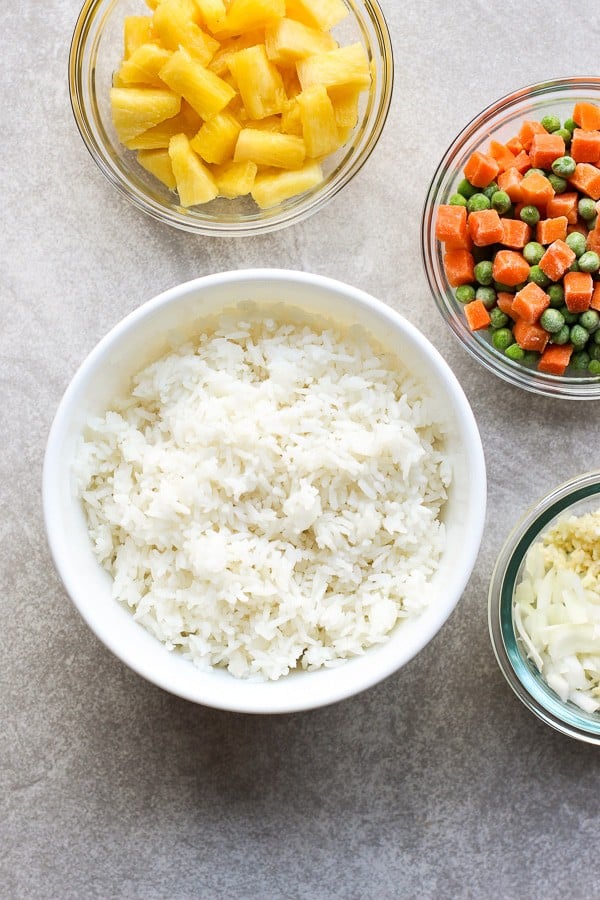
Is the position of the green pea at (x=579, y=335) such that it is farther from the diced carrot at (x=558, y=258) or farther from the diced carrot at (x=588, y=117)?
the diced carrot at (x=588, y=117)

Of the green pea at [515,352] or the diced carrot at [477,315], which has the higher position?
the diced carrot at [477,315]

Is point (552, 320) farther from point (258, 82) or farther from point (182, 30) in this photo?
point (182, 30)

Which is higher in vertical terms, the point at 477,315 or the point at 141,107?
the point at 141,107

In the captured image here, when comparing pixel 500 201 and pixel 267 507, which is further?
pixel 500 201

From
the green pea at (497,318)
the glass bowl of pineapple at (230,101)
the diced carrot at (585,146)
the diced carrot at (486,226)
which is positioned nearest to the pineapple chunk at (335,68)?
the glass bowl of pineapple at (230,101)

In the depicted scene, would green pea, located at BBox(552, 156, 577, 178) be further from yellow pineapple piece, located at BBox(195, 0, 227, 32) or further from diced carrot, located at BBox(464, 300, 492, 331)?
yellow pineapple piece, located at BBox(195, 0, 227, 32)

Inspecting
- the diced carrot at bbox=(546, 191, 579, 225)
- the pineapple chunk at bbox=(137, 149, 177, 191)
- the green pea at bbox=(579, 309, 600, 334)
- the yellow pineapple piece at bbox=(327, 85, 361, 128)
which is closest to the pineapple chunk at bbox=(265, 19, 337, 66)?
the yellow pineapple piece at bbox=(327, 85, 361, 128)

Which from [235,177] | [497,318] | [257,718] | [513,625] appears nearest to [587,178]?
[497,318]
